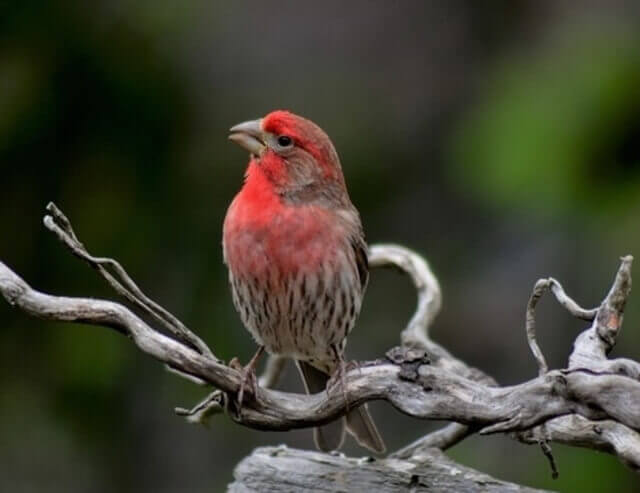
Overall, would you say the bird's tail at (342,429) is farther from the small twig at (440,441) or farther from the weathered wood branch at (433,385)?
the weathered wood branch at (433,385)

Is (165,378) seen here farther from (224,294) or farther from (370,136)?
(370,136)

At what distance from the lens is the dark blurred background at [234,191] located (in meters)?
6.26

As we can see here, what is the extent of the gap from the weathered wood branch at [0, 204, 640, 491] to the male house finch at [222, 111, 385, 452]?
709 mm

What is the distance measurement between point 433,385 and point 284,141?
1514mm

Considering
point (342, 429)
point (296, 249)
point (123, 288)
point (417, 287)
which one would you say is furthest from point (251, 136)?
point (123, 288)

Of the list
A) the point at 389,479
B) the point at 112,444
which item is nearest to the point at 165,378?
the point at 112,444

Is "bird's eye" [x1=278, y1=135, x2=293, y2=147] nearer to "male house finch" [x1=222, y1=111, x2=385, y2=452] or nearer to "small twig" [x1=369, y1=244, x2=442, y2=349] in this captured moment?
"male house finch" [x1=222, y1=111, x2=385, y2=452]

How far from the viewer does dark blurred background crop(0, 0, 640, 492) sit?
6.26 metres

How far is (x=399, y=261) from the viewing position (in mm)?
5766

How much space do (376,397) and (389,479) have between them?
473mm

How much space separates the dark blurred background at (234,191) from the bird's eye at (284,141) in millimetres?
1406

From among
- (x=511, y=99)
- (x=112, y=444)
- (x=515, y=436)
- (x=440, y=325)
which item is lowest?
(x=112, y=444)

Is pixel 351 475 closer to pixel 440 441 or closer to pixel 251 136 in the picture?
pixel 440 441

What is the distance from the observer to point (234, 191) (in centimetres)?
736
